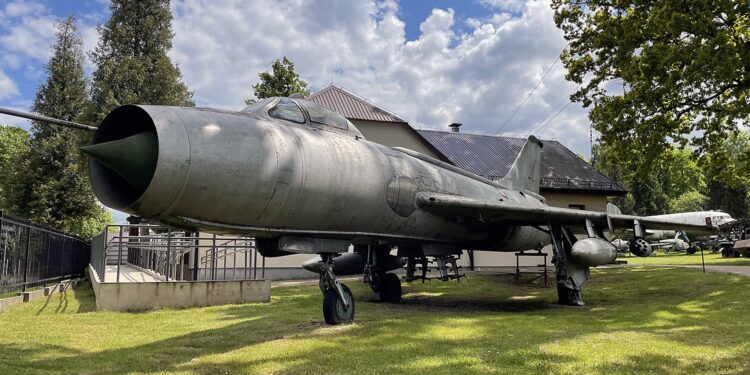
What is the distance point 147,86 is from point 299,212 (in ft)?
90.0

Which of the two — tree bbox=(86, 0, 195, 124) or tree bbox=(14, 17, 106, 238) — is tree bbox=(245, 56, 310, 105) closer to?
tree bbox=(86, 0, 195, 124)

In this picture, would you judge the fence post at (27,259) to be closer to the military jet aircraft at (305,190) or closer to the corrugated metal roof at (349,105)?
the military jet aircraft at (305,190)

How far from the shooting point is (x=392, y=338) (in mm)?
7047

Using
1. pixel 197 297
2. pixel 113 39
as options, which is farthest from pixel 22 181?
pixel 197 297

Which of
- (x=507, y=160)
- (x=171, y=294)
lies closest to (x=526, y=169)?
(x=171, y=294)

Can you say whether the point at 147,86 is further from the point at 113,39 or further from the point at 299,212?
the point at 299,212

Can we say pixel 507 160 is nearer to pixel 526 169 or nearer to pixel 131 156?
pixel 526 169

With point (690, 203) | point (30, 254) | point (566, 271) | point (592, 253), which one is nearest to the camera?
point (592, 253)

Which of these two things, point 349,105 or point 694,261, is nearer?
point 349,105

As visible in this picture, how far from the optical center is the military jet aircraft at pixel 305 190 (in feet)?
17.2

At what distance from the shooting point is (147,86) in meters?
30.1

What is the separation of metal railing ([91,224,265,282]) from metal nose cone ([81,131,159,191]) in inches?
233

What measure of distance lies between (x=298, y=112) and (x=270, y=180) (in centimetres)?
172

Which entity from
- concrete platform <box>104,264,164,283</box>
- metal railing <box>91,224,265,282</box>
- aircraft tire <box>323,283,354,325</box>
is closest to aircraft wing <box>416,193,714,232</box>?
aircraft tire <box>323,283,354,325</box>
